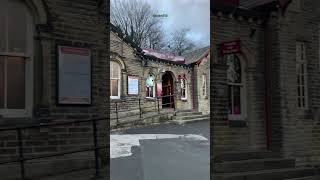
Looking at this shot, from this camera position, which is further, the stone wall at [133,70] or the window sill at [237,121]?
the window sill at [237,121]

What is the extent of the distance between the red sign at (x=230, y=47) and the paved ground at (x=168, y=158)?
2.11 meters

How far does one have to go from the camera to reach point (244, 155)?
1022 cm

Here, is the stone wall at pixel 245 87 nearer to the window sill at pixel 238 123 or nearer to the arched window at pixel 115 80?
the window sill at pixel 238 123

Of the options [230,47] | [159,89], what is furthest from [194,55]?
[230,47]

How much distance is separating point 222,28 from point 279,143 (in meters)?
2.76

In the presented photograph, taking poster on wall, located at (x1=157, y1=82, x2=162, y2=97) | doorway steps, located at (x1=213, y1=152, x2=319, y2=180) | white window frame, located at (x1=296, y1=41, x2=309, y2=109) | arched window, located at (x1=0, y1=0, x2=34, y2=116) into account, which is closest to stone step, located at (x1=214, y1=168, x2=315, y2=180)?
doorway steps, located at (x1=213, y1=152, x2=319, y2=180)

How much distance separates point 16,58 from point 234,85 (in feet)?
17.6

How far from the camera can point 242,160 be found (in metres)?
10.1

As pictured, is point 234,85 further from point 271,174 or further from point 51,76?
point 51,76

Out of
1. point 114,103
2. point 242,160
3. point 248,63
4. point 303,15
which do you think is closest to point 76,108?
point 114,103

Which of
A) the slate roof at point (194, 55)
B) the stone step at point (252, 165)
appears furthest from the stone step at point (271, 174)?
the slate roof at point (194, 55)

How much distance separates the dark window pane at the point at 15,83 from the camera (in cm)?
627

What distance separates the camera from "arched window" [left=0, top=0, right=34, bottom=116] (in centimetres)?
621

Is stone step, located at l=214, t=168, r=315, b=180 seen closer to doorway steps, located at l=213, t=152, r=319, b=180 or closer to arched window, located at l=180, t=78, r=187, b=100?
doorway steps, located at l=213, t=152, r=319, b=180
